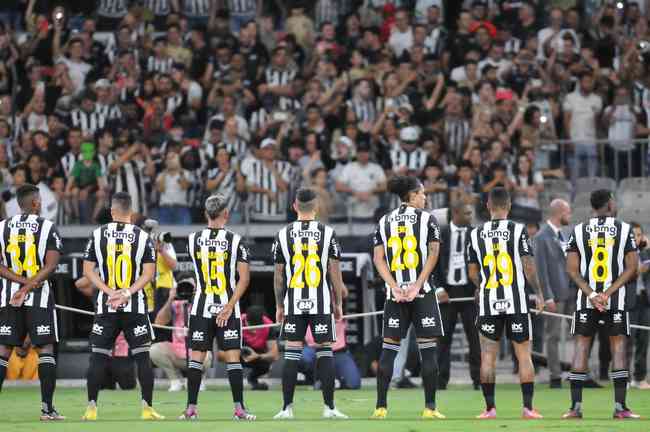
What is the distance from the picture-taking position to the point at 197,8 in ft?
85.3

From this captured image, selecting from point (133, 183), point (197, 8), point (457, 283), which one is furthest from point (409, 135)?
point (197, 8)

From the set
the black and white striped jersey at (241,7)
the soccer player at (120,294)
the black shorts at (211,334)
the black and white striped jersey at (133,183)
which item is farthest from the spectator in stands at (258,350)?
the black and white striped jersey at (241,7)

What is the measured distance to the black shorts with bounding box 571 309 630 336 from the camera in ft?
41.1

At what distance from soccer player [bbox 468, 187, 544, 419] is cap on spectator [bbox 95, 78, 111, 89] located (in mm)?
11453

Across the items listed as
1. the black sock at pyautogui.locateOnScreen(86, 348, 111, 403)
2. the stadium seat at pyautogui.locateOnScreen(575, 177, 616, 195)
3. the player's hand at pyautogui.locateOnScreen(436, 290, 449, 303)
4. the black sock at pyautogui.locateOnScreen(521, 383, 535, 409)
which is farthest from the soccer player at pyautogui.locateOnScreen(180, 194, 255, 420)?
the stadium seat at pyautogui.locateOnScreen(575, 177, 616, 195)

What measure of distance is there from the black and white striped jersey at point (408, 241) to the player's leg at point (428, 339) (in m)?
0.15

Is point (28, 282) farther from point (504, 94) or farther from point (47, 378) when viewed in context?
point (504, 94)

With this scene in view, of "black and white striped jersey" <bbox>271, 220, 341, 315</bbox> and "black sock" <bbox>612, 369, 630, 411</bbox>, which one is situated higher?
"black and white striped jersey" <bbox>271, 220, 341, 315</bbox>

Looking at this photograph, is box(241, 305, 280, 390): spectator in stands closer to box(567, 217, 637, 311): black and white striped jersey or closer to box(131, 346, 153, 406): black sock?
box(131, 346, 153, 406): black sock

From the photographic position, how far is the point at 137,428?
11.4 m

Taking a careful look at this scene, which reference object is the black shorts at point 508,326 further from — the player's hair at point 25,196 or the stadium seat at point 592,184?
the stadium seat at point 592,184

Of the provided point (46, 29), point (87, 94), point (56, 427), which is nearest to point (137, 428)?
point (56, 427)

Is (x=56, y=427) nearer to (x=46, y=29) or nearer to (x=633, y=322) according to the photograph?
(x=633, y=322)

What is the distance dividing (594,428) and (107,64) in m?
14.9
